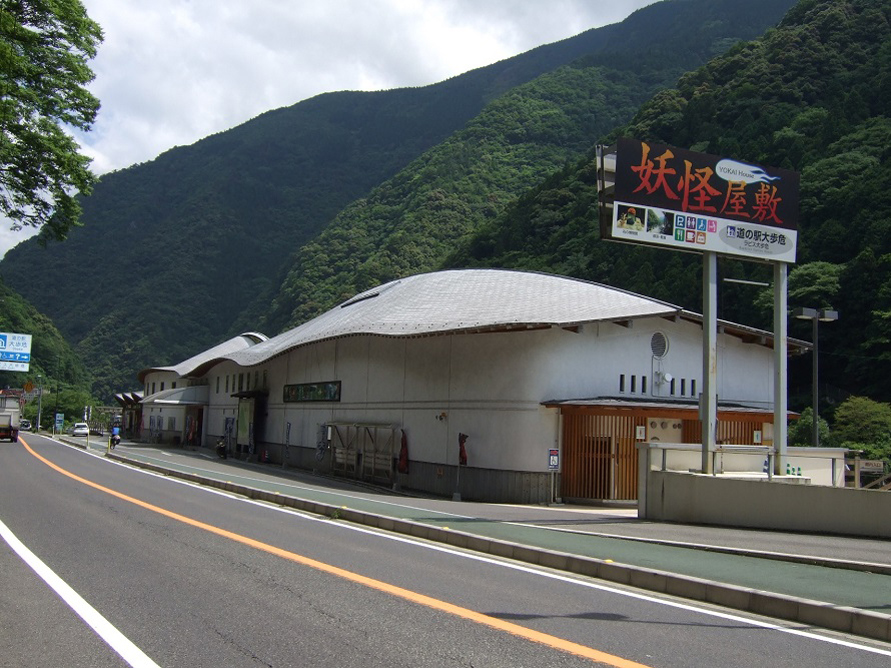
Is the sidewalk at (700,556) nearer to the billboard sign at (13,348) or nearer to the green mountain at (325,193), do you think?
the billboard sign at (13,348)

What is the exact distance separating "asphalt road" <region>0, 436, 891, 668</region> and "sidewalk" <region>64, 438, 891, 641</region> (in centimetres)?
36

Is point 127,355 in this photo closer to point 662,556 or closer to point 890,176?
point 890,176

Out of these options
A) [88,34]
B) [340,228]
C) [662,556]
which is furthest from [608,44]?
[662,556]

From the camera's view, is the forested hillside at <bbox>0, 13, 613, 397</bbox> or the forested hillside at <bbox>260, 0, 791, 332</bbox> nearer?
the forested hillside at <bbox>260, 0, 791, 332</bbox>

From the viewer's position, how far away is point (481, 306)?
3047 centimetres

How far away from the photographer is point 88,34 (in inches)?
849

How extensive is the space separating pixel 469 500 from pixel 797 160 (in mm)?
47626

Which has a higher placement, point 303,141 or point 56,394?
point 303,141

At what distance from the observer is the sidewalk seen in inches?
314

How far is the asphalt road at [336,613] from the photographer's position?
612 centimetres

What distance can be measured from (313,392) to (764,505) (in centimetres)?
2639

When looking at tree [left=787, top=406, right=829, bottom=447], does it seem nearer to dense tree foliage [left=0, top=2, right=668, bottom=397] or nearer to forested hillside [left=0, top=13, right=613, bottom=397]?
dense tree foliage [left=0, top=2, right=668, bottom=397]

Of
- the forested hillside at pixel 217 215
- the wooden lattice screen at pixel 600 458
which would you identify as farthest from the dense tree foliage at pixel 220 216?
the wooden lattice screen at pixel 600 458

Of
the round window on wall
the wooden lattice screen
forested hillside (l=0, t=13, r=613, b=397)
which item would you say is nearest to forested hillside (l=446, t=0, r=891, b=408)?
the round window on wall
